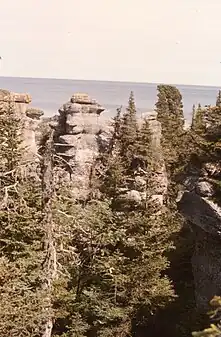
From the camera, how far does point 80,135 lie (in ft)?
128

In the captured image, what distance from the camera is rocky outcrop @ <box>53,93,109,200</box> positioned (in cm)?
3759

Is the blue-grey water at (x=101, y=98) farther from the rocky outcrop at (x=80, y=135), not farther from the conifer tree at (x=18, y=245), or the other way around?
the conifer tree at (x=18, y=245)

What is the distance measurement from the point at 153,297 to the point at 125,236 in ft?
10.7

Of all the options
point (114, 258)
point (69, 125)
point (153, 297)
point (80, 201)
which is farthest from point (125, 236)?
point (69, 125)

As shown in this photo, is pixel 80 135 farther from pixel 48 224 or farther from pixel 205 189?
pixel 48 224

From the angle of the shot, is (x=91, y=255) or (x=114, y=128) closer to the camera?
(x=91, y=255)

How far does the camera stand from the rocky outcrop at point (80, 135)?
37594 millimetres

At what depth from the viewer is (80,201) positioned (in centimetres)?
3447

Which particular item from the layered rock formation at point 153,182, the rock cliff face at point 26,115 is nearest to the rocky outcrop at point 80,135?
the rock cliff face at point 26,115

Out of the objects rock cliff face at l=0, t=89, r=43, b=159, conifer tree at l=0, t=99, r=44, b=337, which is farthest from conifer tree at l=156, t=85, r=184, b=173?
conifer tree at l=0, t=99, r=44, b=337

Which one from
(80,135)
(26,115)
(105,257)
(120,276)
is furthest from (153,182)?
(26,115)

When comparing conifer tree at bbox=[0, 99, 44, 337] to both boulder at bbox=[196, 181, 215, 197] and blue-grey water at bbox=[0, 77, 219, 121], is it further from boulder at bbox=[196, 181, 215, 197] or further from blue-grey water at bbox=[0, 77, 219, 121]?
blue-grey water at bbox=[0, 77, 219, 121]

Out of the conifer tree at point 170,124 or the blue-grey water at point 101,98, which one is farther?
the blue-grey water at point 101,98

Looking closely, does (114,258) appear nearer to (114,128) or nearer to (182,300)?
(182,300)
